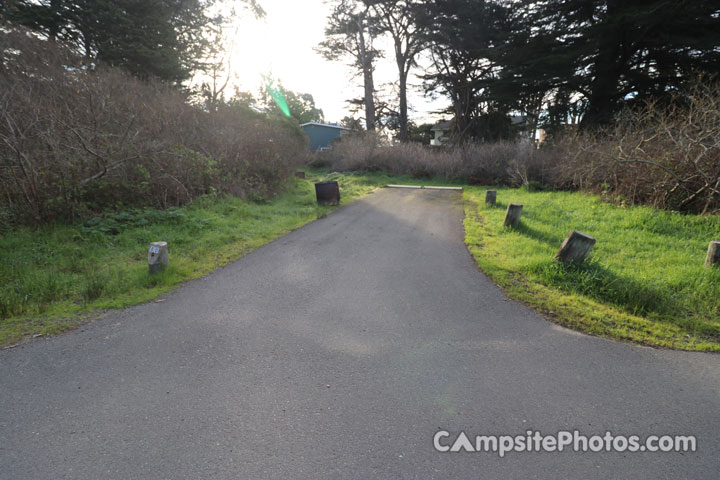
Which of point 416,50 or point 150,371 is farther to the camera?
point 416,50

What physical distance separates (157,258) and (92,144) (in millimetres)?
3905

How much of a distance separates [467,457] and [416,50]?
31537mm

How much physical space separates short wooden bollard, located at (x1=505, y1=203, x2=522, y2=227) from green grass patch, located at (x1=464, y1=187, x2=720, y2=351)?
0.70ft

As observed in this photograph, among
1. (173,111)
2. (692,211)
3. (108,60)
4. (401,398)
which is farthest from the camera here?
(108,60)

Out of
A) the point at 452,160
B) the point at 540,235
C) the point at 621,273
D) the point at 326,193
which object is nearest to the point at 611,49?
the point at 452,160

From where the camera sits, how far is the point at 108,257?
217 inches

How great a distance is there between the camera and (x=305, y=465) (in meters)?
1.93

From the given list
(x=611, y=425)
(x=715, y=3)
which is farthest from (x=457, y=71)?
(x=611, y=425)

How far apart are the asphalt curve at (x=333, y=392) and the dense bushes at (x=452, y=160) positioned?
40.8 ft

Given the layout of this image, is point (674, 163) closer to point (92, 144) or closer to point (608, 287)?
point (608, 287)

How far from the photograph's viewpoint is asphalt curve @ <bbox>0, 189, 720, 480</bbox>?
1948 mm

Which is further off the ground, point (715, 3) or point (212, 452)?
point (715, 3)

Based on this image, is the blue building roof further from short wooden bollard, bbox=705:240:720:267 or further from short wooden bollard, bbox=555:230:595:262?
short wooden bollard, bbox=705:240:720:267

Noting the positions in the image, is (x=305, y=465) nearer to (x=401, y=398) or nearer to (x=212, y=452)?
(x=212, y=452)
